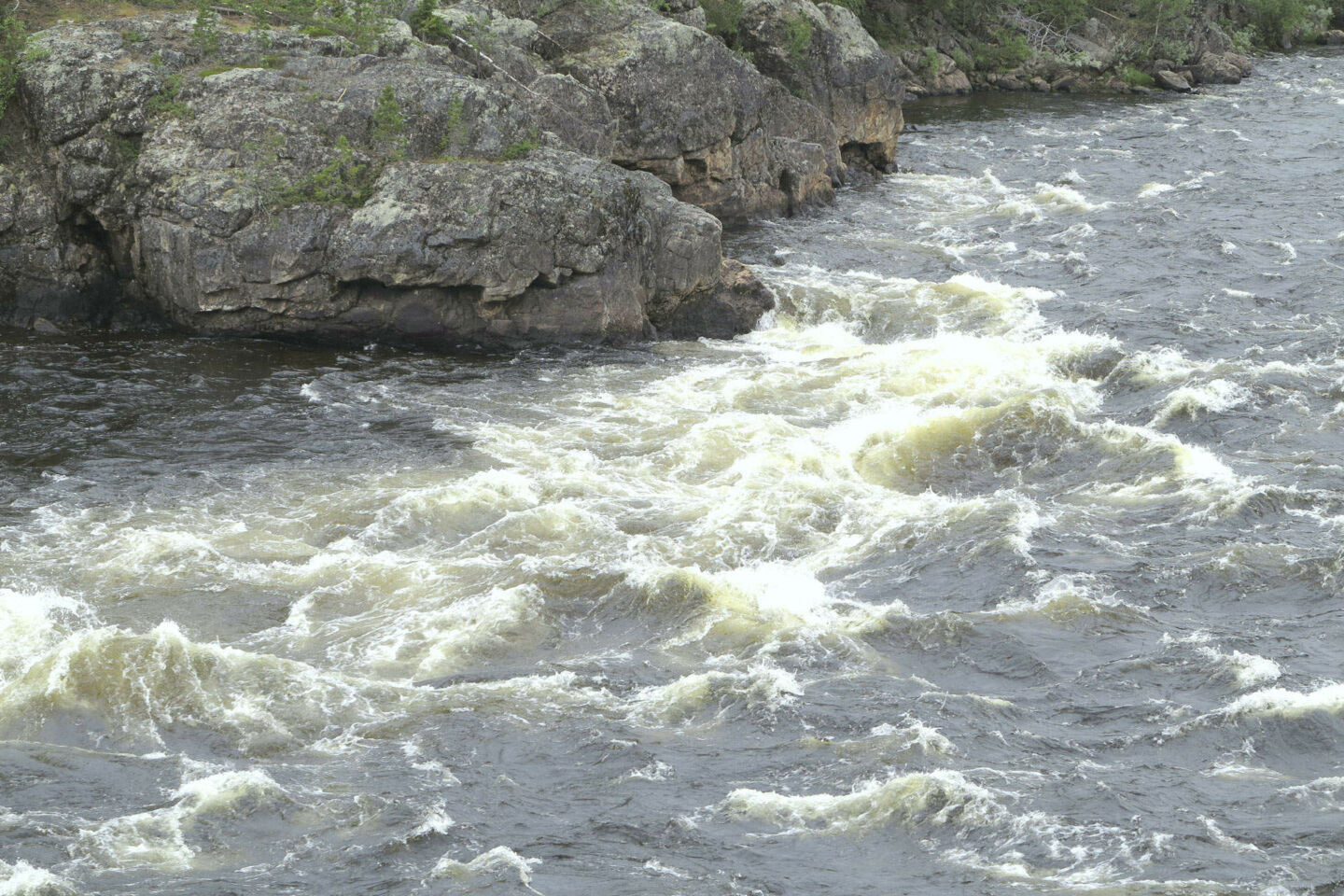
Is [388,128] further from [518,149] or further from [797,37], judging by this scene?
[797,37]

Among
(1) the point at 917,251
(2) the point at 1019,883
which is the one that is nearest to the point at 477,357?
(1) the point at 917,251

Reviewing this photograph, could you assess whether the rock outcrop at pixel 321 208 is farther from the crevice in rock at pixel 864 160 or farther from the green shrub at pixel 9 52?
the crevice in rock at pixel 864 160

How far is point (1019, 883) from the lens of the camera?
36.2 ft

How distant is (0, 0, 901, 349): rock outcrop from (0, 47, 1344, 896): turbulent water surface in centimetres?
82

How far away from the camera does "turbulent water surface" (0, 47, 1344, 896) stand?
1169cm

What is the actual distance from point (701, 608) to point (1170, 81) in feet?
139

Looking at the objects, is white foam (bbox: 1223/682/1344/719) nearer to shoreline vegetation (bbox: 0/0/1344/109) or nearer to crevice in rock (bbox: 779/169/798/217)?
crevice in rock (bbox: 779/169/798/217)

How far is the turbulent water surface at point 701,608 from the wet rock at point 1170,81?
2700 cm

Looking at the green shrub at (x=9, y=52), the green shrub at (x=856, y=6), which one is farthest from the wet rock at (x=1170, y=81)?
the green shrub at (x=9, y=52)

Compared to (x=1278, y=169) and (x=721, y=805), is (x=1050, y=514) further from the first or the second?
(x=1278, y=169)

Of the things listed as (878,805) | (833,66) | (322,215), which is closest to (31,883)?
(878,805)

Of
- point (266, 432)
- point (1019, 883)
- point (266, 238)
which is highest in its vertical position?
point (266, 238)

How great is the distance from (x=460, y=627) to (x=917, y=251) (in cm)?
1775

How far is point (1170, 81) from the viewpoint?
→ 168ft
